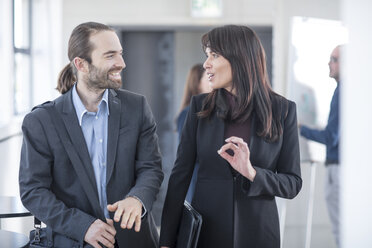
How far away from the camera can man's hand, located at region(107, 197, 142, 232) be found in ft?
6.38

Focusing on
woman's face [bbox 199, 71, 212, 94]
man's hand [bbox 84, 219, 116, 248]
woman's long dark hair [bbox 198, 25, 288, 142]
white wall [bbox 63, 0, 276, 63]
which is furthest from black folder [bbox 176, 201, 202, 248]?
white wall [bbox 63, 0, 276, 63]

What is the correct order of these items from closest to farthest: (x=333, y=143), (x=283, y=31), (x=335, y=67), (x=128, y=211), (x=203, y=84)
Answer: (x=128, y=211) → (x=333, y=143) → (x=335, y=67) → (x=203, y=84) → (x=283, y=31)

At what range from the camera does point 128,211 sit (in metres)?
1.97

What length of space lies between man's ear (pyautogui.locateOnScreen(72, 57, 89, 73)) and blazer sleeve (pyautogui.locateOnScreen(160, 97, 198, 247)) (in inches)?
16.9

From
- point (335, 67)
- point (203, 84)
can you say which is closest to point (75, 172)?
point (335, 67)

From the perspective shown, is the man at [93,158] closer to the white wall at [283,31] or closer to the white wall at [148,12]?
the white wall at [283,31]

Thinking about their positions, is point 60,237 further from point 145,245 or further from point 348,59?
point 348,59

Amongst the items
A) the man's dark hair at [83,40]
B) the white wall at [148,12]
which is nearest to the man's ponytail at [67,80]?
the man's dark hair at [83,40]

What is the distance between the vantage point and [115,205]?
Answer: 195cm

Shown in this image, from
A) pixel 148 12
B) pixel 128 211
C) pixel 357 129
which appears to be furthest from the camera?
pixel 148 12

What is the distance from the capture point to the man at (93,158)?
6.70ft

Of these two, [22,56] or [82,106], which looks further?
[22,56]

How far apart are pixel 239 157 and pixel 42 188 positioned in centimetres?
69

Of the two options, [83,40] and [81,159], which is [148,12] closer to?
[83,40]
